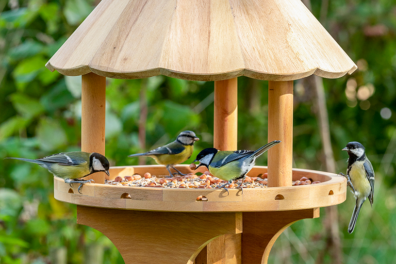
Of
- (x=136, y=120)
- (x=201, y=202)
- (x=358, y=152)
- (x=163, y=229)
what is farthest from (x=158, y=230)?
(x=136, y=120)

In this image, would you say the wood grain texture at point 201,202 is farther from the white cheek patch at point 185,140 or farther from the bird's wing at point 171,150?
the white cheek patch at point 185,140

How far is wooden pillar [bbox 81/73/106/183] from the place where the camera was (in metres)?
2.21

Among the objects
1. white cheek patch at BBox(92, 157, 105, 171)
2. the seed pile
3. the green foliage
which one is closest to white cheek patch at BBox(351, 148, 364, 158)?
the seed pile

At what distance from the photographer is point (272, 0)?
215 cm

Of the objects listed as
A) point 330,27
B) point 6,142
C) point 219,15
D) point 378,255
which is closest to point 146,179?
point 219,15

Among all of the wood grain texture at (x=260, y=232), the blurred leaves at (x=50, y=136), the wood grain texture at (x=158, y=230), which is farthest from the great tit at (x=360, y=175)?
the blurred leaves at (x=50, y=136)

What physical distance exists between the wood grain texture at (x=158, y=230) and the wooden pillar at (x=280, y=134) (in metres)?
0.29

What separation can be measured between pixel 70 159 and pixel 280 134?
3.15ft

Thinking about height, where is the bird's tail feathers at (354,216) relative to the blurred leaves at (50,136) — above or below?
below

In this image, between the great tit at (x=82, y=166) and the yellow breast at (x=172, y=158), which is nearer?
the great tit at (x=82, y=166)

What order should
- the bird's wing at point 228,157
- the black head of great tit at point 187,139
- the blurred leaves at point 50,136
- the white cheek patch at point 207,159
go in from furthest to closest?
the blurred leaves at point 50,136 → the black head of great tit at point 187,139 → the white cheek patch at point 207,159 → the bird's wing at point 228,157

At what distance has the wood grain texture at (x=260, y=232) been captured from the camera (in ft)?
7.94

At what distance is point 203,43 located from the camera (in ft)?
6.18

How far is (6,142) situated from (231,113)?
2.07m
